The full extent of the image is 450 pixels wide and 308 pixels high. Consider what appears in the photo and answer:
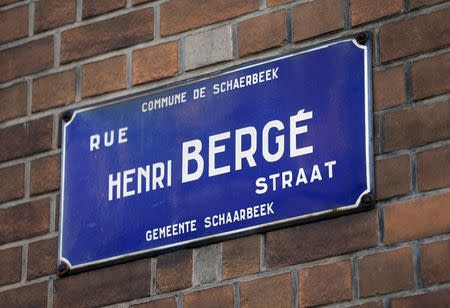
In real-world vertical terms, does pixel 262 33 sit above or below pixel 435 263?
above

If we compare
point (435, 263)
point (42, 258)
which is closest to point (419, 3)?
point (435, 263)

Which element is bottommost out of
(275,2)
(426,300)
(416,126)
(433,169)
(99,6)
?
(426,300)

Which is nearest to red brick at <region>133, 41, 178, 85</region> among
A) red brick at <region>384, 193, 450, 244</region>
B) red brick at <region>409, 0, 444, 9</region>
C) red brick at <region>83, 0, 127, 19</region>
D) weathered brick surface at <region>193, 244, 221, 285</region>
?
red brick at <region>83, 0, 127, 19</region>

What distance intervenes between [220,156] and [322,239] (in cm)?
34

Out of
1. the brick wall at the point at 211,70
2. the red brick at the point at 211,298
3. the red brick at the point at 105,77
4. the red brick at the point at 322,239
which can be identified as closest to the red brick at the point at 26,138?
the brick wall at the point at 211,70

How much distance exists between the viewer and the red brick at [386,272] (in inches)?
134

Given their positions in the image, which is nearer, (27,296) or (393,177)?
(393,177)

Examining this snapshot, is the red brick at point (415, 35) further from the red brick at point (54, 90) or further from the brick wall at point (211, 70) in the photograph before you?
the red brick at point (54, 90)

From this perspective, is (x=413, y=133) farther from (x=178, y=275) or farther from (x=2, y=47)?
(x=2, y=47)

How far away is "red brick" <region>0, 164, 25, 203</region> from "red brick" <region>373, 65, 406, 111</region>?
95 cm

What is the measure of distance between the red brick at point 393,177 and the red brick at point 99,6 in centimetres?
89

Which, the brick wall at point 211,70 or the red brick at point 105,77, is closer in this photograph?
the brick wall at point 211,70

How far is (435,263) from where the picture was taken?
11.1 ft

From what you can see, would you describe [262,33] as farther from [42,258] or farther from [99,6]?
[42,258]
